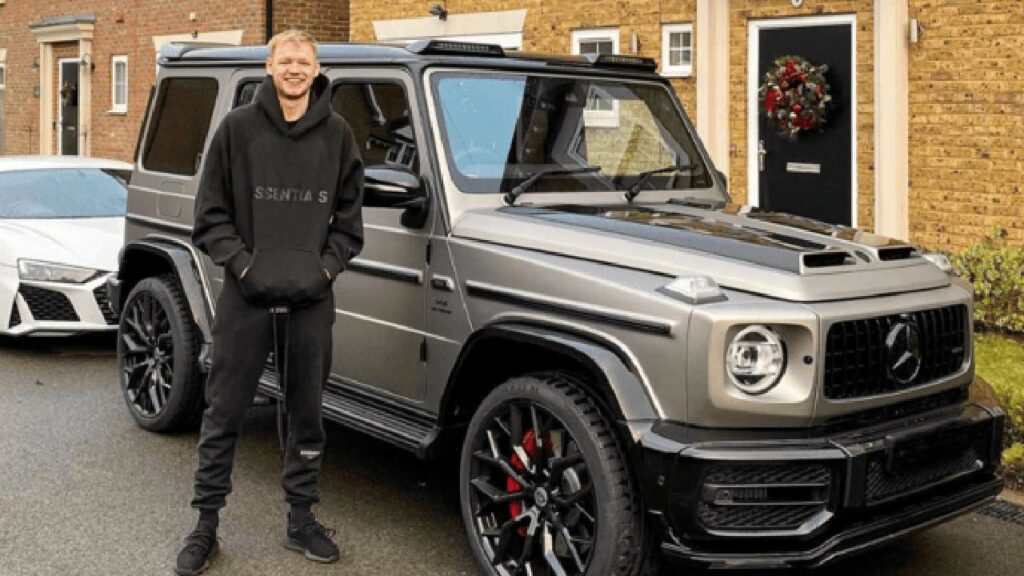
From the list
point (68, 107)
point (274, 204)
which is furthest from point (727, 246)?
point (68, 107)

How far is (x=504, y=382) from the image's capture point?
15.0 ft

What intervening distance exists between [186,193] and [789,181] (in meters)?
6.72

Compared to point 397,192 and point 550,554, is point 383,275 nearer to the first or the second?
point 397,192

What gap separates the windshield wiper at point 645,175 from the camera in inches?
212

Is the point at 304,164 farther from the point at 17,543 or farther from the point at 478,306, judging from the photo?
the point at 17,543

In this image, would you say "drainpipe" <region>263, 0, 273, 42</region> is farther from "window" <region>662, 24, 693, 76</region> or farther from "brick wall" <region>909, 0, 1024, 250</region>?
"brick wall" <region>909, 0, 1024, 250</region>

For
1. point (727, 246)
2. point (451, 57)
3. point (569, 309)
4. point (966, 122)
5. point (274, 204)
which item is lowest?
point (569, 309)

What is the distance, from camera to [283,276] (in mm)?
4613

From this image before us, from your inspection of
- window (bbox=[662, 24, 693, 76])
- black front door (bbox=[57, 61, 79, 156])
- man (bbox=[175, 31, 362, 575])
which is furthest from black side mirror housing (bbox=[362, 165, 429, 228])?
black front door (bbox=[57, 61, 79, 156])

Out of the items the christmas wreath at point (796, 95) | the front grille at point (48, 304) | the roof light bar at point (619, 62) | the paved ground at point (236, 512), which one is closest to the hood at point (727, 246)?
the roof light bar at point (619, 62)

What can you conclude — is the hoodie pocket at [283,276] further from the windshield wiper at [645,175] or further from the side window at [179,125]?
the side window at [179,125]

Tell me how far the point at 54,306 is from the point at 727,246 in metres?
6.01

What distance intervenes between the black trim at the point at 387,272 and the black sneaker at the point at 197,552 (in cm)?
115

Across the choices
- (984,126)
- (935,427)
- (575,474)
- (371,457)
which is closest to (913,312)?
(935,427)
